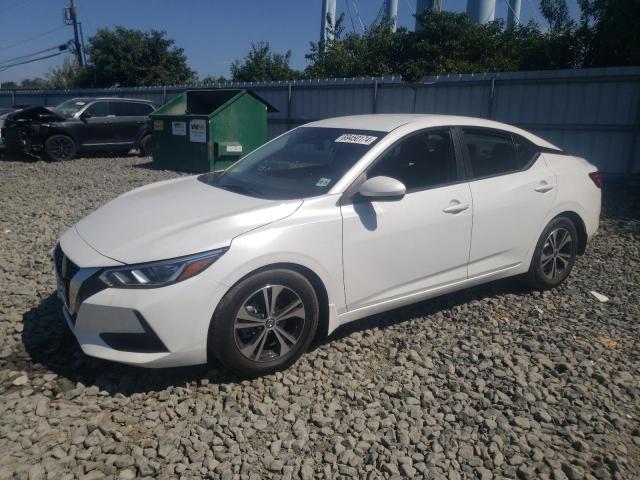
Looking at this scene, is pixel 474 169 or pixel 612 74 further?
pixel 612 74

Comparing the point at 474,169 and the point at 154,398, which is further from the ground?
the point at 474,169

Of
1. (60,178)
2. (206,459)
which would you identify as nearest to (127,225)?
(206,459)

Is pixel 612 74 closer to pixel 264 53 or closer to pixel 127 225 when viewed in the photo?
pixel 127 225

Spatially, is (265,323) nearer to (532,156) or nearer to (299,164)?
(299,164)

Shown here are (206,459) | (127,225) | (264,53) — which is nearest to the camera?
(206,459)

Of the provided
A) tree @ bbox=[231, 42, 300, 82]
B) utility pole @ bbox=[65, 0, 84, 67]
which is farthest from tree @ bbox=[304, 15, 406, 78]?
utility pole @ bbox=[65, 0, 84, 67]

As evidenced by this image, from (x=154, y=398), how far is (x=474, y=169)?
2.81 meters

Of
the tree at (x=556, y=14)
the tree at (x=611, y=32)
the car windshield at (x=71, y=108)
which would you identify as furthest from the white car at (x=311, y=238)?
the tree at (x=556, y=14)

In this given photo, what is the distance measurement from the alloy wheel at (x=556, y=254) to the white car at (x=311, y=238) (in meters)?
0.01

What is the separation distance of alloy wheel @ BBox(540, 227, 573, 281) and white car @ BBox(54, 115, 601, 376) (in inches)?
0.6

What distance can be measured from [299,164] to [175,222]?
1191 mm

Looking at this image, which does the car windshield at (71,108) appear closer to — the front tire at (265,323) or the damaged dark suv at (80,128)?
the damaged dark suv at (80,128)

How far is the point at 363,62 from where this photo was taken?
2258 centimetres

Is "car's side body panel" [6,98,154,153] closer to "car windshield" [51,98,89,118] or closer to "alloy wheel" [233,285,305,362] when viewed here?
"car windshield" [51,98,89,118]
